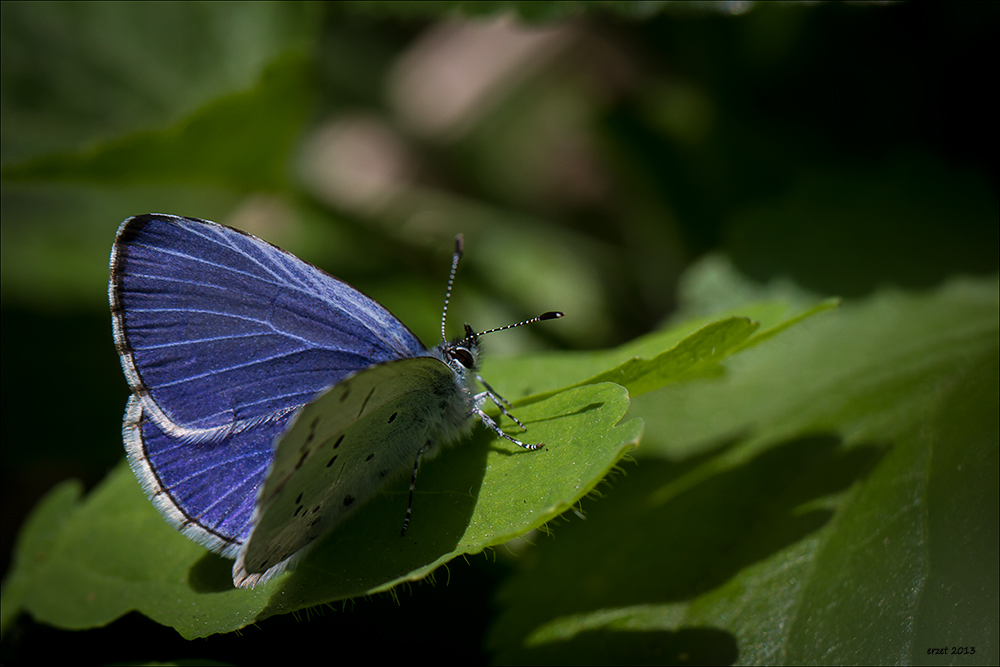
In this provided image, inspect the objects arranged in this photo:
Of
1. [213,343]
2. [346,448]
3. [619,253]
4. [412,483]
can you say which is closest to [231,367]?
[213,343]

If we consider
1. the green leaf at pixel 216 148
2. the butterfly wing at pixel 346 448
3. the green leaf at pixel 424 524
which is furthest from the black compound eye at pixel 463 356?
the green leaf at pixel 216 148

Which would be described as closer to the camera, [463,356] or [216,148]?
[463,356]

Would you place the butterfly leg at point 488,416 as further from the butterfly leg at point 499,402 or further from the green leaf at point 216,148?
the green leaf at point 216,148

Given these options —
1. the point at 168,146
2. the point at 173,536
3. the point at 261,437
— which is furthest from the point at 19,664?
the point at 168,146

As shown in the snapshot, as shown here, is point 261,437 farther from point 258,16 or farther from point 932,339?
point 258,16

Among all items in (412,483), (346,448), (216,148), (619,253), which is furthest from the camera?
(619,253)

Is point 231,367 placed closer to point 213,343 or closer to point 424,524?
point 213,343

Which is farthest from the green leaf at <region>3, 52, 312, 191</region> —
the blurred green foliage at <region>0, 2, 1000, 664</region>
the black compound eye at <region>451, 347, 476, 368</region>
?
the black compound eye at <region>451, 347, 476, 368</region>
